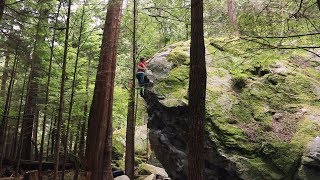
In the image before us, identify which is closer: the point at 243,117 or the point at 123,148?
the point at 243,117

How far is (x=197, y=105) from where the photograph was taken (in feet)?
18.8

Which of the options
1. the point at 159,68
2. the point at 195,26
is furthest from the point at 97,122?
the point at 195,26

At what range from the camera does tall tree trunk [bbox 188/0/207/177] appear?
5.60 metres

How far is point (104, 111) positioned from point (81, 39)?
4436 mm

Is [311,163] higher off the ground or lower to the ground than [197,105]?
lower

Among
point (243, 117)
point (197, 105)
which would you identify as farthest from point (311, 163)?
point (197, 105)

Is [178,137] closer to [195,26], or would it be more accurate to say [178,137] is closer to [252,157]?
[252,157]

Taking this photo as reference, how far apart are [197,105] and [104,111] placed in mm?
5206

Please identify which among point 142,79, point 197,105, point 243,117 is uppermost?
point 142,79

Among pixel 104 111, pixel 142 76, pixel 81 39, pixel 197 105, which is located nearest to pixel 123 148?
pixel 81 39

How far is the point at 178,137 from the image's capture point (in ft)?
38.2

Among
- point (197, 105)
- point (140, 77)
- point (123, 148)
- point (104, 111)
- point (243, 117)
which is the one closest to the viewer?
point (197, 105)

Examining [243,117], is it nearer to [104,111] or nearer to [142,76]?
[142,76]

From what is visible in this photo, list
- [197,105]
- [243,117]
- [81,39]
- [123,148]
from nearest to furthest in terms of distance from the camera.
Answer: [197,105] < [243,117] < [81,39] < [123,148]
